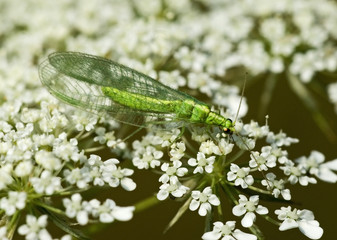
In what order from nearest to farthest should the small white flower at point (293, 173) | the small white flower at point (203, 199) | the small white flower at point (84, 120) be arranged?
1. the small white flower at point (203, 199)
2. the small white flower at point (293, 173)
3. the small white flower at point (84, 120)

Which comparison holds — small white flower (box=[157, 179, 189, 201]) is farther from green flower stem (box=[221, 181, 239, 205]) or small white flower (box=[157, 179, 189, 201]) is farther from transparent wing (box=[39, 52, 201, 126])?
transparent wing (box=[39, 52, 201, 126])

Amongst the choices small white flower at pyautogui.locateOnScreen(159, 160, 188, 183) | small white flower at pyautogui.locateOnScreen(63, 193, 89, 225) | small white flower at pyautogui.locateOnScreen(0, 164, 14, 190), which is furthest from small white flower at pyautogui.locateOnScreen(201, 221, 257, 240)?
small white flower at pyautogui.locateOnScreen(0, 164, 14, 190)

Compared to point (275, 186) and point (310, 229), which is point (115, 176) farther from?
point (310, 229)

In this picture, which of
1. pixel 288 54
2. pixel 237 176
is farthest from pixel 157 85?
pixel 288 54

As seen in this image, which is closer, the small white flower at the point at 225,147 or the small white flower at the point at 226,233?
the small white flower at the point at 226,233

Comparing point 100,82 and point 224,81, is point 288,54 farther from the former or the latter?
point 100,82

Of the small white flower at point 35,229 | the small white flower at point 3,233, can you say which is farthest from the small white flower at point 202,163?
the small white flower at point 3,233

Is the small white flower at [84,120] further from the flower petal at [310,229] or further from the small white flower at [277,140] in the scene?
the flower petal at [310,229]
